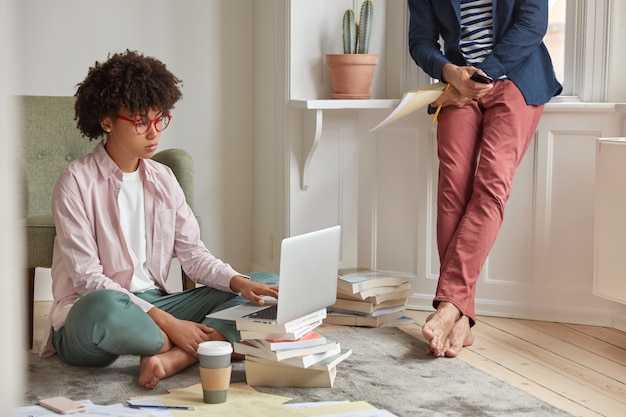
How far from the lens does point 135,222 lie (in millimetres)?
2350

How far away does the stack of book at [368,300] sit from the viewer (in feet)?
9.58

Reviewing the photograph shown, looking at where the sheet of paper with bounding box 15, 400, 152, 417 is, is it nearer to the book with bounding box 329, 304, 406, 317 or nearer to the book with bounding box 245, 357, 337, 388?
the book with bounding box 245, 357, 337, 388

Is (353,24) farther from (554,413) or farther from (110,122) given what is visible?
(554,413)

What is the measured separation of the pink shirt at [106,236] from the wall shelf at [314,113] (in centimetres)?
80

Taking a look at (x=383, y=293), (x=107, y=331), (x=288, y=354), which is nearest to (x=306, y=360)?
(x=288, y=354)

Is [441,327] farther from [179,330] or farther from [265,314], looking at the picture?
[179,330]

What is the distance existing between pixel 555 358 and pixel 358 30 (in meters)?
1.43

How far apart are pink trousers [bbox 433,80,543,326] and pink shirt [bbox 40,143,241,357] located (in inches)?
31.5

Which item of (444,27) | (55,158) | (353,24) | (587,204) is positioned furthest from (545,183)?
(55,158)

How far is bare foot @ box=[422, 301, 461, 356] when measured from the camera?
8.20 feet

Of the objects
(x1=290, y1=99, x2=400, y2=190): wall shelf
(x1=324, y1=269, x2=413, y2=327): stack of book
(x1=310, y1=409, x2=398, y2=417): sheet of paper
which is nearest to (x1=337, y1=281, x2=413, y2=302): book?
(x1=324, y1=269, x2=413, y2=327): stack of book

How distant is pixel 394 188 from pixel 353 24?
26.7 inches

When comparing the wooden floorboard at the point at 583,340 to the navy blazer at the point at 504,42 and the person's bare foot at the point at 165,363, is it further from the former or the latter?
the person's bare foot at the point at 165,363

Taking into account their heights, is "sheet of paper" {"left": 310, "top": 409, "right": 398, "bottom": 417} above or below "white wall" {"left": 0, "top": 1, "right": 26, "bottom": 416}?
below
